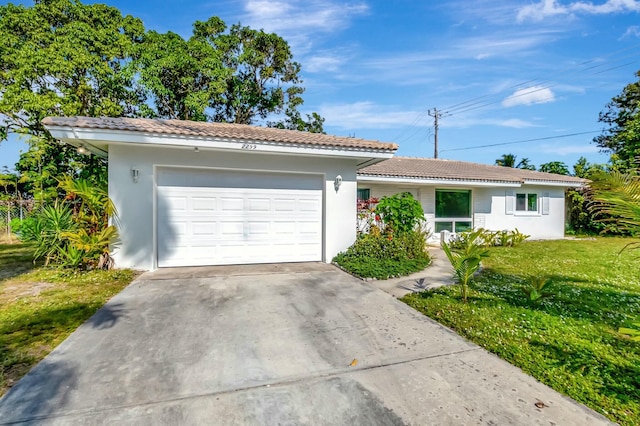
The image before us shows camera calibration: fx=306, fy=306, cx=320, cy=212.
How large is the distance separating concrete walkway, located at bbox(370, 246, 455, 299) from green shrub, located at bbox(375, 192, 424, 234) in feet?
4.72

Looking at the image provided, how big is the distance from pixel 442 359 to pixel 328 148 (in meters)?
5.64

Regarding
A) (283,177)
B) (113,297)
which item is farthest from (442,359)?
(283,177)

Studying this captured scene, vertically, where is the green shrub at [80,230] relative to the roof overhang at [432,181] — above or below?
below

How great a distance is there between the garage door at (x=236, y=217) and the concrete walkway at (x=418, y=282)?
2579 mm

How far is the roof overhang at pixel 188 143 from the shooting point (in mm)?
6289

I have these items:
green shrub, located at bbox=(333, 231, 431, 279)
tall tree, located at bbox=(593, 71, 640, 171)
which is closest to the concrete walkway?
green shrub, located at bbox=(333, 231, 431, 279)

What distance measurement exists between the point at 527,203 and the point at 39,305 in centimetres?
1868

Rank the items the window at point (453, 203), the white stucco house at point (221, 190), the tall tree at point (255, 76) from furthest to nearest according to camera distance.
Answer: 1. the tall tree at point (255, 76)
2. the window at point (453, 203)
3. the white stucco house at point (221, 190)

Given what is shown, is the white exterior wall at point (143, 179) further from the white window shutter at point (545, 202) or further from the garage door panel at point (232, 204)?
the white window shutter at point (545, 202)

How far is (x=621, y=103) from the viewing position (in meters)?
26.9

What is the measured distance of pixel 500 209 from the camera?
1488 cm

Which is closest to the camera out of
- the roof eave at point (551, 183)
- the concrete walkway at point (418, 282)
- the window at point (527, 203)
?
the concrete walkway at point (418, 282)

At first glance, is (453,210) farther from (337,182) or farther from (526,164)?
(526,164)

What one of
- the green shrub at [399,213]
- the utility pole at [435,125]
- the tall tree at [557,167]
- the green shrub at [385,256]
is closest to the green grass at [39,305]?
the green shrub at [385,256]
